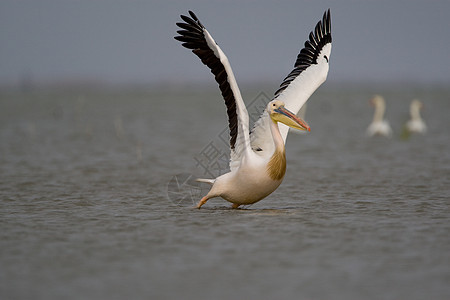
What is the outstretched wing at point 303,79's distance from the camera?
366 inches

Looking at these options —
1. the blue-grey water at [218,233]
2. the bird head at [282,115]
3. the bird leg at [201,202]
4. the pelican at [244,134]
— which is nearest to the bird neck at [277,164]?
the pelican at [244,134]

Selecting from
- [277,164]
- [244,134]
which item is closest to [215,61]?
[244,134]

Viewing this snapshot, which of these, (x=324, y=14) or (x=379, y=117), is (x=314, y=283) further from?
(x=379, y=117)

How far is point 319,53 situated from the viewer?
10266 millimetres

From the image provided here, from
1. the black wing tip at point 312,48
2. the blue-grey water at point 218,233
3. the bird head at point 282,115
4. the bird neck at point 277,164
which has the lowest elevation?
the blue-grey water at point 218,233

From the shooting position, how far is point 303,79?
32.0 ft

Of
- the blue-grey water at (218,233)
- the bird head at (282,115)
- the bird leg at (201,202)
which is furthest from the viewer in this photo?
the bird leg at (201,202)

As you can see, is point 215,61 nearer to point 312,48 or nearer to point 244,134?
point 244,134

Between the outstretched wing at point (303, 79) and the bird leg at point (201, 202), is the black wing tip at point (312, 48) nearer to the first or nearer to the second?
the outstretched wing at point (303, 79)

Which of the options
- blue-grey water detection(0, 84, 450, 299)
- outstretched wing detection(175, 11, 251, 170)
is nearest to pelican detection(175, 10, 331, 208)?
outstretched wing detection(175, 11, 251, 170)

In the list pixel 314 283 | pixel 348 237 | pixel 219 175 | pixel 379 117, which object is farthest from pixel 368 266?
pixel 379 117

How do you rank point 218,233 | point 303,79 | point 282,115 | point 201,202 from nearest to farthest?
point 218,233 < point 282,115 < point 201,202 < point 303,79

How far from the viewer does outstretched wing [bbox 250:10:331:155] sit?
9297 millimetres

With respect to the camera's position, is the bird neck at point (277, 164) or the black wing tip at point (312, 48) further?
the black wing tip at point (312, 48)
